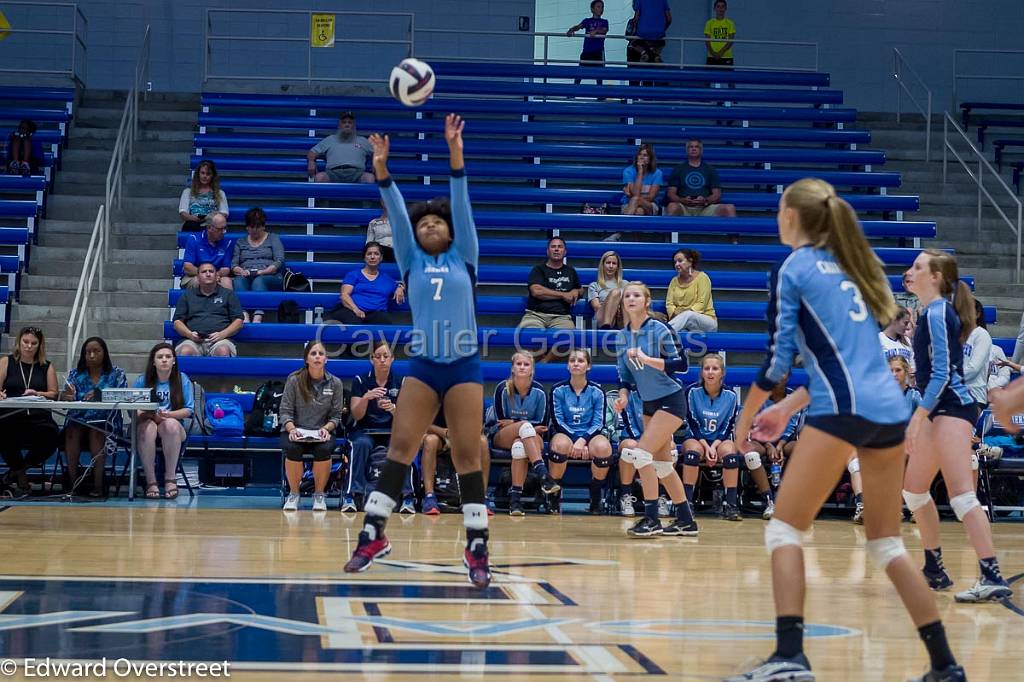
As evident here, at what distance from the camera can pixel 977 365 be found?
6766 mm

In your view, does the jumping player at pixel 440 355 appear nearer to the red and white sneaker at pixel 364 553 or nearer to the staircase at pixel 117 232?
the red and white sneaker at pixel 364 553

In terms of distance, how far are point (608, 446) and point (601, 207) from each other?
4.98m

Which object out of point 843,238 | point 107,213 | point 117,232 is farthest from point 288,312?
point 843,238

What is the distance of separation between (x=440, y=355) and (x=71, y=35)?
13707mm

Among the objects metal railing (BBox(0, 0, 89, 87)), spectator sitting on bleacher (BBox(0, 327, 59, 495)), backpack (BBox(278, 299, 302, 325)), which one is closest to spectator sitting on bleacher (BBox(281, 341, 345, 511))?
backpack (BBox(278, 299, 302, 325))

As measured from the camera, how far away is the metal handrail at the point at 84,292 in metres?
11.5

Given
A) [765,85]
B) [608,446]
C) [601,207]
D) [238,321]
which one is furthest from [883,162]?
[238,321]

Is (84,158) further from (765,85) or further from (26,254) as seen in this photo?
(765,85)

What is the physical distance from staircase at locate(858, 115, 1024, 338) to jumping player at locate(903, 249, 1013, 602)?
313 inches

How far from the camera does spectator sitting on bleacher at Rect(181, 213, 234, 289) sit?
12562 millimetres

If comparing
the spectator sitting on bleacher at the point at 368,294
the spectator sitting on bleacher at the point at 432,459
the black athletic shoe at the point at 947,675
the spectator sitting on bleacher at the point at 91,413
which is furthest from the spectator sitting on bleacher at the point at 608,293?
the black athletic shoe at the point at 947,675

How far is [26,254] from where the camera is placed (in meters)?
13.6

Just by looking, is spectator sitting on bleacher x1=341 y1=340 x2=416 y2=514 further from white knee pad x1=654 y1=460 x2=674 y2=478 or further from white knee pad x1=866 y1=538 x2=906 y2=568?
white knee pad x1=866 y1=538 x2=906 y2=568

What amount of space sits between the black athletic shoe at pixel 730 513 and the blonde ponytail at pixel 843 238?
6.48 metres
